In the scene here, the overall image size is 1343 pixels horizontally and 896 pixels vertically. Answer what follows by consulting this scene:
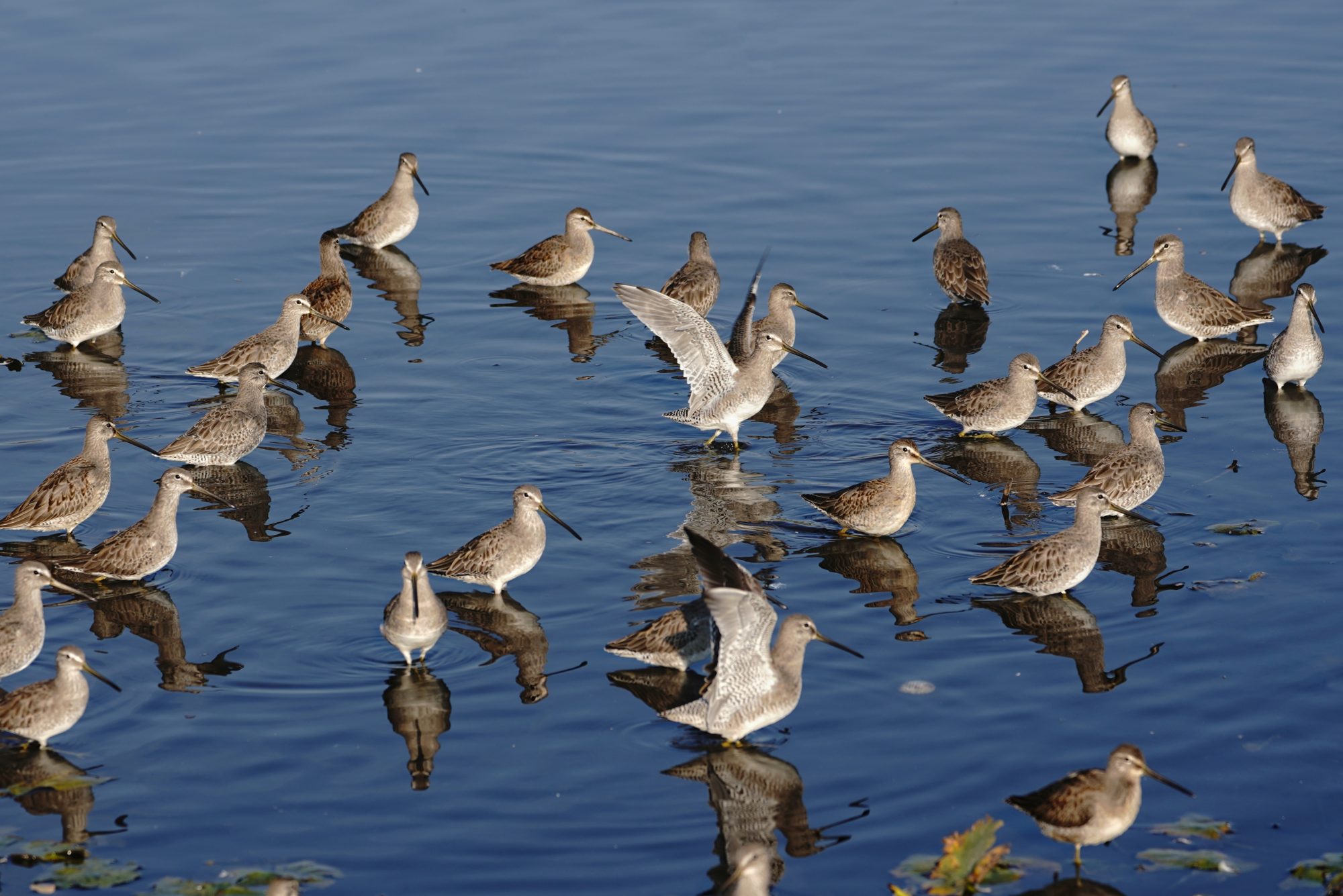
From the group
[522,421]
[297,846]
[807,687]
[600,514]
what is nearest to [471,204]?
[522,421]

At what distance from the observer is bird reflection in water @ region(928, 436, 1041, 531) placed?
1234 centimetres

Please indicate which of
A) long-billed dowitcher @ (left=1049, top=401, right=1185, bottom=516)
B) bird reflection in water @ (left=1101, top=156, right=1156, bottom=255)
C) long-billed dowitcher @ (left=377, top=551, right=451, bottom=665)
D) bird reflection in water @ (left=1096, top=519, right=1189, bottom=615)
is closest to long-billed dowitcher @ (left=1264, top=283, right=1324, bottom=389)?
long-billed dowitcher @ (left=1049, top=401, right=1185, bottom=516)

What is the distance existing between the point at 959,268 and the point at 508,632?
7.73 m

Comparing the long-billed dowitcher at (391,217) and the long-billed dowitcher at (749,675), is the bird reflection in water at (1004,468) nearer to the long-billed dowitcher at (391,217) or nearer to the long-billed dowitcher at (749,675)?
the long-billed dowitcher at (749,675)

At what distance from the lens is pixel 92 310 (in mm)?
16203

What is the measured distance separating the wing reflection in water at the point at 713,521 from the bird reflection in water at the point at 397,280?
416 centimetres

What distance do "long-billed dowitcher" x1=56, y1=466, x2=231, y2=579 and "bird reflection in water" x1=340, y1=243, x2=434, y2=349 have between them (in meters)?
5.16

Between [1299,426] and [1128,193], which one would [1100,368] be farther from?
[1128,193]

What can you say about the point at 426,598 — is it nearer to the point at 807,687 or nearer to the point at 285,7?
the point at 807,687

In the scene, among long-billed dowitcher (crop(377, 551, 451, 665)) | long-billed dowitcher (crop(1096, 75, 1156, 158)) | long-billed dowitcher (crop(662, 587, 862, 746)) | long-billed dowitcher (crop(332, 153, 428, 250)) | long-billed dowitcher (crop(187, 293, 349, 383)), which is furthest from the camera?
long-billed dowitcher (crop(1096, 75, 1156, 158))

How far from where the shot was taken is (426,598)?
9.83m

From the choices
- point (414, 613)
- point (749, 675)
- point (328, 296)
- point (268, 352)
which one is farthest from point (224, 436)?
point (749, 675)

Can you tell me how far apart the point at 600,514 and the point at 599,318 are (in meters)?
5.17

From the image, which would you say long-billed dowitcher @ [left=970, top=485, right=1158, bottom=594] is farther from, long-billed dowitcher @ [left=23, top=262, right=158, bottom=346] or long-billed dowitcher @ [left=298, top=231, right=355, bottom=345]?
long-billed dowitcher @ [left=23, top=262, right=158, bottom=346]
